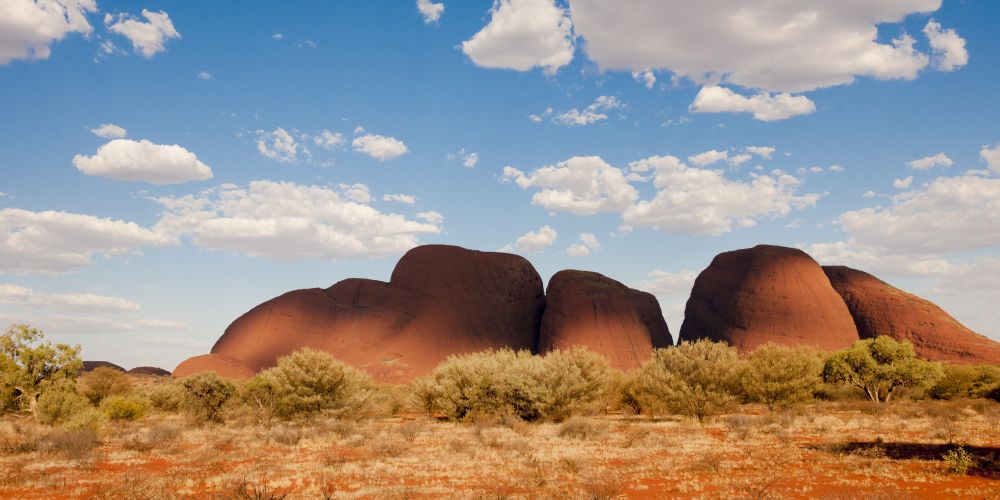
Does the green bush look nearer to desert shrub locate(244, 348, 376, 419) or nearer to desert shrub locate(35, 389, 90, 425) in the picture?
desert shrub locate(244, 348, 376, 419)

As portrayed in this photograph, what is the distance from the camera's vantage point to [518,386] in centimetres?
2702

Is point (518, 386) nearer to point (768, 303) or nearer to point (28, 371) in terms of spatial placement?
point (28, 371)

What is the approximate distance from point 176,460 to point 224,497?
7.91m

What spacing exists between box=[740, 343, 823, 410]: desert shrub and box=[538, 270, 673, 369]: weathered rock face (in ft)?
116

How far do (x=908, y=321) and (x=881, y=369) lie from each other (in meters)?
34.0

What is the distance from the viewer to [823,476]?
12688mm

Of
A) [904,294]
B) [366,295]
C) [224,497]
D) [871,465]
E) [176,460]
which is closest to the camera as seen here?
[224,497]

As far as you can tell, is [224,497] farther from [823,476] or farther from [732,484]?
[823,476]

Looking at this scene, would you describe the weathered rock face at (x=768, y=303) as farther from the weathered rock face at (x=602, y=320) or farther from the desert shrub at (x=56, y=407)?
the desert shrub at (x=56, y=407)

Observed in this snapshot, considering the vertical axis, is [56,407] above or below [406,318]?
below

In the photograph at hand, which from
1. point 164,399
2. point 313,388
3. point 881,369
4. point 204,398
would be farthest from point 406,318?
point 881,369

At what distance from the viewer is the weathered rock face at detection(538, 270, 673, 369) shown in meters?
67.9

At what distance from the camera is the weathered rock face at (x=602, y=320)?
67.9m

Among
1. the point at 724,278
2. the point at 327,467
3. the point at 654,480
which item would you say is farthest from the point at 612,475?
the point at 724,278
